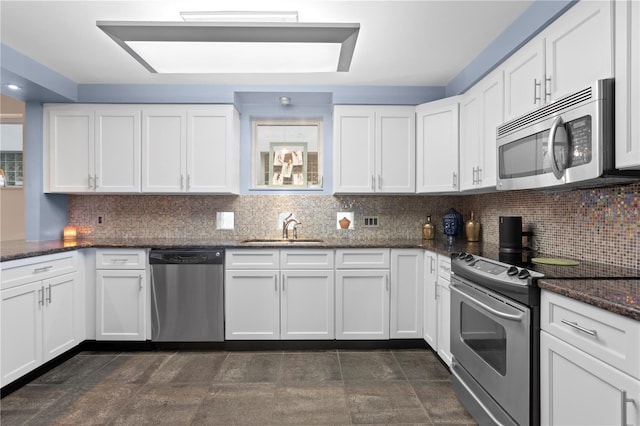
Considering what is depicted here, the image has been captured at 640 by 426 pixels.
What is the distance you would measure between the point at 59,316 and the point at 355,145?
9.36 feet

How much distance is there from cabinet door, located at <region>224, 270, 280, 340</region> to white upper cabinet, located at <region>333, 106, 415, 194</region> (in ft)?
3.84

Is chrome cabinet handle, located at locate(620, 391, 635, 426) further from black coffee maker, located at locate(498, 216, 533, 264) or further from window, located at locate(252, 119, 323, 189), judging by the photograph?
window, located at locate(252, 119, 323, 189)

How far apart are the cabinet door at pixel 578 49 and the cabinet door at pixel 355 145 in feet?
5.51

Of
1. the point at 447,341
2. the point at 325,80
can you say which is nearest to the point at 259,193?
the point at 325,80

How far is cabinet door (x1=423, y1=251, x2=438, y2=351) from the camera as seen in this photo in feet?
9.72

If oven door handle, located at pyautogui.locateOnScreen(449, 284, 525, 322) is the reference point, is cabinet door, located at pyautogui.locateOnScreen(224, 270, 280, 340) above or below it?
below

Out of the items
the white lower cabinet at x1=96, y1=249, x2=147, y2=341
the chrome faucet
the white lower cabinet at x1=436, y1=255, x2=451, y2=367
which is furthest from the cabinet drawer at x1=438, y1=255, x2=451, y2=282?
the white lower cabinet at x1=96, y1=249, x2=147, y2=341

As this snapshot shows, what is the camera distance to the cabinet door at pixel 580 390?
113cm

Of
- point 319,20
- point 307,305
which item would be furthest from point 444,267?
point 319,20

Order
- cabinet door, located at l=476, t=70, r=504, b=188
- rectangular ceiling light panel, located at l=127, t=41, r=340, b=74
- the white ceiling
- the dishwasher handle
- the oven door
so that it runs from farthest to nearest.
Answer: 1. the dishwasher handle
2. cabinet door, located at l=476, t=70, r=504, b=188
3. rectangular ceiling light panel, located at l=127, t=41, r=340, b=74
4. the white ceiling
5. the oven door

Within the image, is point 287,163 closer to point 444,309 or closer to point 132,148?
point 132,148

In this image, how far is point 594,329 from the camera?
1.27m

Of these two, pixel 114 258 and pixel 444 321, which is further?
pixel 114 258

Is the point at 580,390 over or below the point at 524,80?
below
